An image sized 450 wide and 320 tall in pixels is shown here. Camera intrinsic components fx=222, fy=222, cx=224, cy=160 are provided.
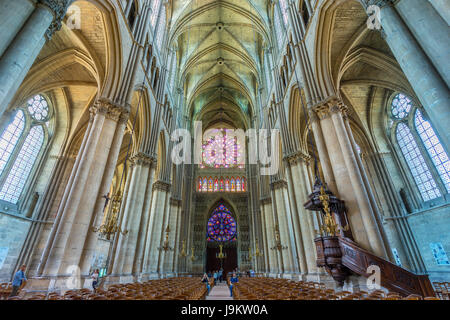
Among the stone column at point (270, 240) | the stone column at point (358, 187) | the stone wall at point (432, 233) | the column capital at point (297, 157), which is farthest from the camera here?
the stone column at point (270, 240)

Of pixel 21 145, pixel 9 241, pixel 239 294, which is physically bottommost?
pixel 239 294

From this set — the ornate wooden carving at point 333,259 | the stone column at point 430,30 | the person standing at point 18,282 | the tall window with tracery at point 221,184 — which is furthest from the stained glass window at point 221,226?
the stone column at point 430,30

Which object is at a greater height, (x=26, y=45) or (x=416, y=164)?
(x=416, y=164)

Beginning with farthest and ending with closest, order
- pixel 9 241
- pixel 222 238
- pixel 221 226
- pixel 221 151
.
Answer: pixel 221 151
pixel 221 226
pixel 222 238
pixel 9 241

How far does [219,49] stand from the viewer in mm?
25734

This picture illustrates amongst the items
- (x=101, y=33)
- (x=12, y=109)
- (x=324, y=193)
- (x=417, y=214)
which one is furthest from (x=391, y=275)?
(x=12, y=109)

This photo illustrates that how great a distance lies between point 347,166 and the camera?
8273 millimetres

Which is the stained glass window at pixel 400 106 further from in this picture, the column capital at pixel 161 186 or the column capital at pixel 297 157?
the column capital at pixel 161 186

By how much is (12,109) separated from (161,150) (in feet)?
30.0

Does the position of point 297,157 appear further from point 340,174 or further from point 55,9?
point 55,9

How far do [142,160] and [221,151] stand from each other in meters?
19.8

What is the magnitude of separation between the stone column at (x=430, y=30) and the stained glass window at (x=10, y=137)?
62.4 feet

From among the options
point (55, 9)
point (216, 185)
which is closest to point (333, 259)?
point (55, 9)

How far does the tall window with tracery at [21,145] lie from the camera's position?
43.6ft
